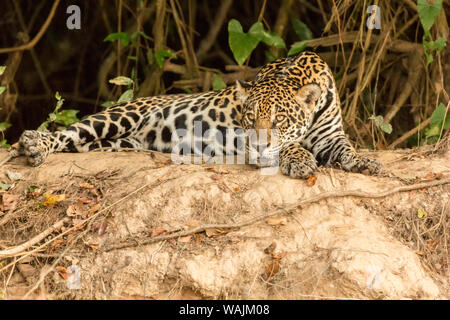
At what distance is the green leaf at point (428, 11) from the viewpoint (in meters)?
7.62

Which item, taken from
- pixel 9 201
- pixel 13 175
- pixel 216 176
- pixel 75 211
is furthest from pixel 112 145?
pixel 216 176

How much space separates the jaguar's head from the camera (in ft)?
22.1

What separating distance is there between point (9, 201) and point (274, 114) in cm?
255

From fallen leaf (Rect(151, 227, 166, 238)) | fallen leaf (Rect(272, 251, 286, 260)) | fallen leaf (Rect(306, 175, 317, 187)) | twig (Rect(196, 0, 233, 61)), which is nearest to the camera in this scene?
fallen leaf (Rect(272, 251, 286, 260))

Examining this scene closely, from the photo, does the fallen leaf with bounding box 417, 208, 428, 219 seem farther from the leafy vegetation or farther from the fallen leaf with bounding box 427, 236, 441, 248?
the leafy vegetation

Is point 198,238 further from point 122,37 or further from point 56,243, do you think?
point 122,37

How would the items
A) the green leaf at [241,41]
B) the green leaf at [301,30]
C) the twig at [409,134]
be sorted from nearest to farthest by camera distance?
the green leaf at [241,41], the twig at [409,134], the green leaf at [301,30]

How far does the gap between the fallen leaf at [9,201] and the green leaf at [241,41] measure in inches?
122

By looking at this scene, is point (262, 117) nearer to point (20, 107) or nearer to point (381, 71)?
point (381, 71)

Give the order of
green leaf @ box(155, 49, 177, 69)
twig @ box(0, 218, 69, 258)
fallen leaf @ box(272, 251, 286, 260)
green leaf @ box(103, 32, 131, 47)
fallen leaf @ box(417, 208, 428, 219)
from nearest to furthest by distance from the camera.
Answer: fallen leaf @ box(272, 251, 286, 260) → twig @ box(0, 218, 69, 258) → fallen leaf @ box(417, 208, 428, 219) → green leaf @ box(103, 32, 131, 47) → green leaf @ box(155, 49, 177, 69)

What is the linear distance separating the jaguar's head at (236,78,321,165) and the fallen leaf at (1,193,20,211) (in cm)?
219

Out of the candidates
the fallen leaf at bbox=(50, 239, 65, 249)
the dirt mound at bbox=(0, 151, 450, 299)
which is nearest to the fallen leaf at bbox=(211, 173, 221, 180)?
the dirt mound at bbox=(0, 151, 450, 299)

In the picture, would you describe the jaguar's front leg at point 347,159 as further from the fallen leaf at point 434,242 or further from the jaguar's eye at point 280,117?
A: the fallen leaf at point 434,242

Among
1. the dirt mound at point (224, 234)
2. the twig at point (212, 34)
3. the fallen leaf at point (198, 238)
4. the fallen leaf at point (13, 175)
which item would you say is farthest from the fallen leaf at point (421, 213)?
the twig at point (212, 34)
